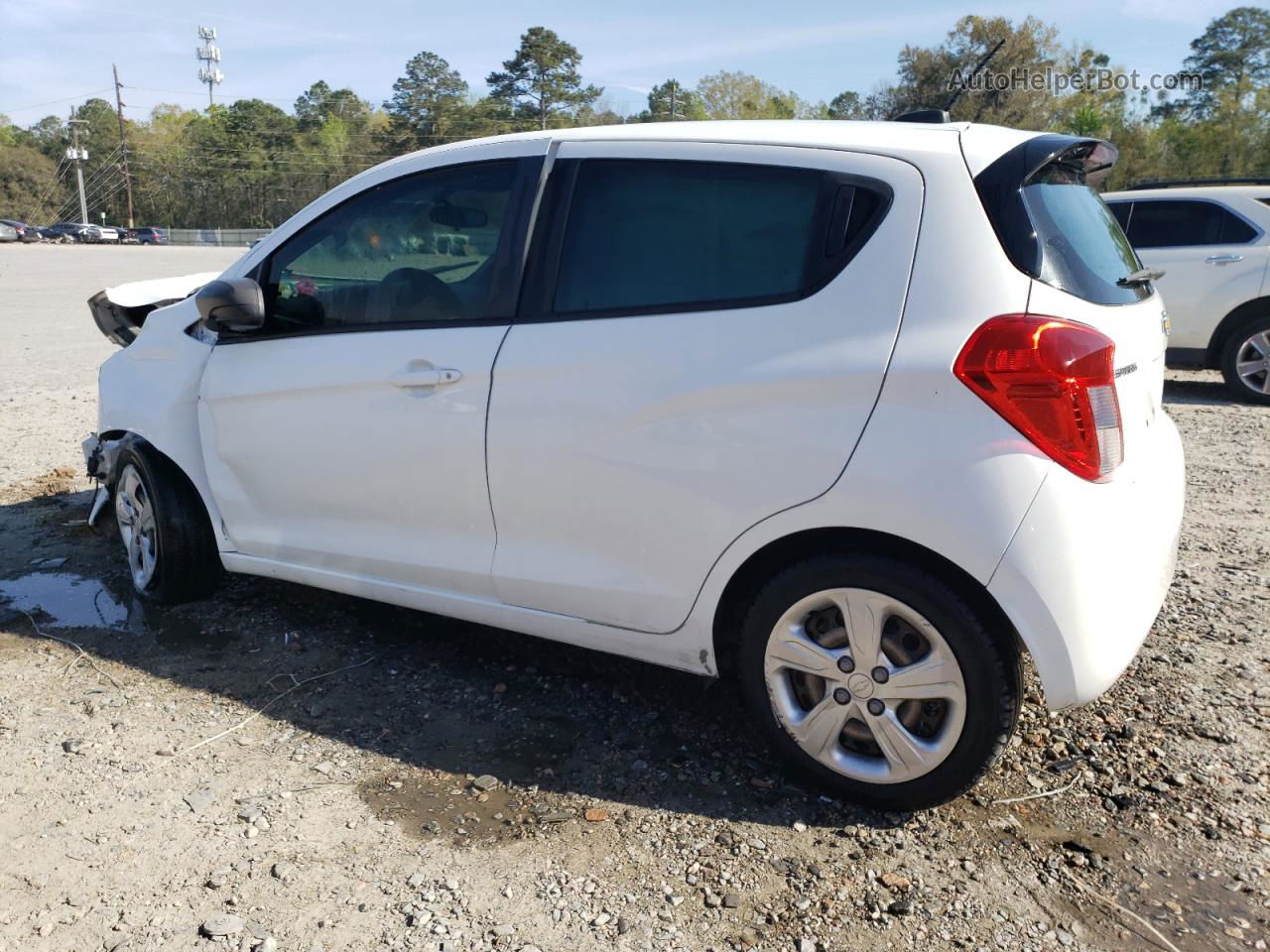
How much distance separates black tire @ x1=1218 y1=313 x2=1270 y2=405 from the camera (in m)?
9.32

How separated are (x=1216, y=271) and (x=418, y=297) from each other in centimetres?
852

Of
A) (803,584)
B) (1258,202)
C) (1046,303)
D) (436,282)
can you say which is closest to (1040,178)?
(1046,303)

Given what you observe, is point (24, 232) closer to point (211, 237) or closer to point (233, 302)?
point (211, 237)

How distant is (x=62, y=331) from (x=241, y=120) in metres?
98.6

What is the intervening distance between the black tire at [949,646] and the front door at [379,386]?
0.98 m

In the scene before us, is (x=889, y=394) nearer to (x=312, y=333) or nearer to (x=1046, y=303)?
(x=1046, y=303)

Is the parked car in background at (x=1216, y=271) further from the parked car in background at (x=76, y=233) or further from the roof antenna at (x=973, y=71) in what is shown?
the parked car in background at (x=76, y=233)

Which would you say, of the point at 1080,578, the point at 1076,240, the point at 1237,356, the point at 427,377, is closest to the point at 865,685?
the point at 1080,578

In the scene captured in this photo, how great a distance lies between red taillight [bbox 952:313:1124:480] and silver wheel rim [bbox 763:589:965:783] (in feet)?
1.85

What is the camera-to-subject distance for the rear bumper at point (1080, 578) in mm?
2525

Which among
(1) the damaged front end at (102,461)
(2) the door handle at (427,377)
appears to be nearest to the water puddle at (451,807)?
(2) the door handle at (427,377)

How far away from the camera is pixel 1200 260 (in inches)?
378

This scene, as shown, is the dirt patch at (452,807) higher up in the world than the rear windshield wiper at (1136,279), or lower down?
lower down

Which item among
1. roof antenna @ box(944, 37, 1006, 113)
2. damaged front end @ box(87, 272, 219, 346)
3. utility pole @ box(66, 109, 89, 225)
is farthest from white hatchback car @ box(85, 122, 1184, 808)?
utility pole @ box(66, 109, 89, 225)
